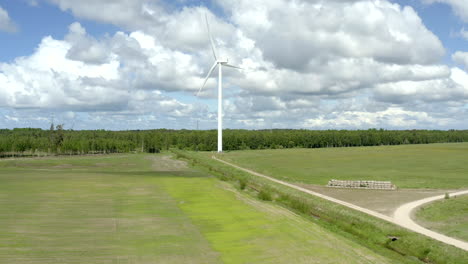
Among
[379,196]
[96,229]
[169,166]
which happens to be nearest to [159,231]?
[96,229]

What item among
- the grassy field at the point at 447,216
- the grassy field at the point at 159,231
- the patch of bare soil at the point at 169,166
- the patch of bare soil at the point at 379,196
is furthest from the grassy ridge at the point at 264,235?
the patch of bare soil at the point at 169,166

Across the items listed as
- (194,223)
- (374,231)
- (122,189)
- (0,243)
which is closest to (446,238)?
(374,231)

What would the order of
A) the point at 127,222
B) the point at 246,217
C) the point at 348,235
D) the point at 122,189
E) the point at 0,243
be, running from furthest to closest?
the point at 122,189 < the point at 246,217 < the point at 127,222 < the point at 348,235 < the point at 0,243

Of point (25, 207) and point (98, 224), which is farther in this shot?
point (25, 207)

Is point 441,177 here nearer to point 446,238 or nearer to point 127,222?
point 446,238

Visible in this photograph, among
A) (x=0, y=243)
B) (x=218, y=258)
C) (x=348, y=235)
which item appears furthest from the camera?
(x=348, y=235)

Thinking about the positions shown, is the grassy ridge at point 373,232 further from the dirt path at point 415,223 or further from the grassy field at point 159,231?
the grassy field at point 159,231

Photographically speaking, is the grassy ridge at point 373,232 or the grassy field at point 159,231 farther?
the grassy ridge at point 373,232
